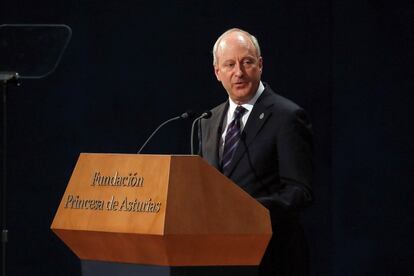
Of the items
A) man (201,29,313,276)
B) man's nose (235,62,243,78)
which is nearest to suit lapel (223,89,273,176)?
man (201,29,313,276)

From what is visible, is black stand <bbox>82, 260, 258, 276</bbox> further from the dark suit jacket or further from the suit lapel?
the suit lapel

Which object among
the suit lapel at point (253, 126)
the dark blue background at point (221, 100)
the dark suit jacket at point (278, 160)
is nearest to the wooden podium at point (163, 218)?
the dark suit jacket at point (278, 160)

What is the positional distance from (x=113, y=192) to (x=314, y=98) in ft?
7.80

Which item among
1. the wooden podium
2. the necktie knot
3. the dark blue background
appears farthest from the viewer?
the dark blue background

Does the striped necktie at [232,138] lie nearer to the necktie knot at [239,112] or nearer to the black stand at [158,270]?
the necktie knot at [239,112]

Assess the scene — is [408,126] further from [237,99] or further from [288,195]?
[288,195]

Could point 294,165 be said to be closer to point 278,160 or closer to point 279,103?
point 278,160

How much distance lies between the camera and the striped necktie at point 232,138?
10.1ft

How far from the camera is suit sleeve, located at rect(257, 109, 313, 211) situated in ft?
9.15

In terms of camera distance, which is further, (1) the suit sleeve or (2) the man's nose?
(2) the man's nose

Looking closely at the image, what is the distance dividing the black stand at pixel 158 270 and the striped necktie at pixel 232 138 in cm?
70

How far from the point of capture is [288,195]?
281 centimetres

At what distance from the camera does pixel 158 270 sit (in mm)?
2316

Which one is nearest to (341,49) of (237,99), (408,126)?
(408,126)
